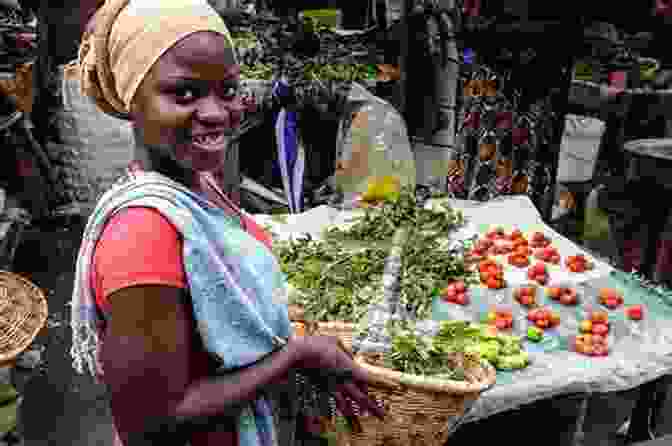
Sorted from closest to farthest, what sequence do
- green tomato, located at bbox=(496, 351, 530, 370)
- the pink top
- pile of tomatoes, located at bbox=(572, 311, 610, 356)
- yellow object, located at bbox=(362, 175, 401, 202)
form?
the pink top → green tomato, located at bbox=(496, 351, 530, 370) → pile of tomatoes, located at bbox=(572, 311, 610, 356) → yellow object, located at bbox=(362, 175, 401, 202)

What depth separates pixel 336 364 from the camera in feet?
4.37

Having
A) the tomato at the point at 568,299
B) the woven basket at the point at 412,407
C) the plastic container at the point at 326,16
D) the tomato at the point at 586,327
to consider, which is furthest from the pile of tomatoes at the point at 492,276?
the plastic container at the point at 326,16

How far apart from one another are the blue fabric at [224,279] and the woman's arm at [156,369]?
0.04m

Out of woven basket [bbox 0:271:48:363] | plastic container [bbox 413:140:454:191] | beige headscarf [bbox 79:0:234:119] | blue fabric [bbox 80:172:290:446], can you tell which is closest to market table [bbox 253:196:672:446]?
plastic container [bbox 413:140:454:191]

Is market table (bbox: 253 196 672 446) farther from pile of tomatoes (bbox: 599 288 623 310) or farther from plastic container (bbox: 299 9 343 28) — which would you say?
plastic container (bbox: 299 9 343 28)

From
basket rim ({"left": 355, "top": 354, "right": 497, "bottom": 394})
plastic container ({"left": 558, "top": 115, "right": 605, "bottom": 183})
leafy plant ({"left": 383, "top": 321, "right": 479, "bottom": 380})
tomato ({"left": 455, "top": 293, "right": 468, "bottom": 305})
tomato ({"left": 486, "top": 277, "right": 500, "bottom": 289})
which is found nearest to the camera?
basket rim ({"left": 355, "top": 354, "right": 497, "bottom": 394})

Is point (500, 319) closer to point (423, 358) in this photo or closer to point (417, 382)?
point (423, 358)

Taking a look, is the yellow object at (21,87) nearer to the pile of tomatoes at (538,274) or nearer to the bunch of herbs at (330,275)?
the bunch of herbs at (330,275)

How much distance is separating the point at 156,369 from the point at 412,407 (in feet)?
3.18

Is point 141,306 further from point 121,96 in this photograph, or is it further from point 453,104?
point 453,104

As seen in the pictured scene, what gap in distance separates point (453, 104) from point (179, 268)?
4444mm

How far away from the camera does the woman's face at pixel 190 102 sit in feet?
3.86

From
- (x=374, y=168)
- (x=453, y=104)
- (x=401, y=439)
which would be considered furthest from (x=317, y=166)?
(x=401, y=439)

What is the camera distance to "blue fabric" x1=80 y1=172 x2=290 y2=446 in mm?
1144
